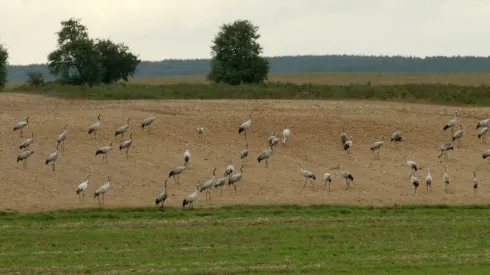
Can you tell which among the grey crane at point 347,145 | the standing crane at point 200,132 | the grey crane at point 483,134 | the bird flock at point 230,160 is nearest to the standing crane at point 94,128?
the bird flock at point 230,160

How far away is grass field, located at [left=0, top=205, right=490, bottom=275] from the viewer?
2811 cm

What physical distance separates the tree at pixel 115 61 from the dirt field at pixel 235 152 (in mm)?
31009

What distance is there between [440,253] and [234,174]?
1514 centimetres

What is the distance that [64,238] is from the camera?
33.0 meters

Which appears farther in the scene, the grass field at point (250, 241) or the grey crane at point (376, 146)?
the grey crane at point (376, 146)

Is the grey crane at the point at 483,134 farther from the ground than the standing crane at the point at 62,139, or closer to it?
closer to it

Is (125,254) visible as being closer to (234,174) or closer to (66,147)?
(234,174)

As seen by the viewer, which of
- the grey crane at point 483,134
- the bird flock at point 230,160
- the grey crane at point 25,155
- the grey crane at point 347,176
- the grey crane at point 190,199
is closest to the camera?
the grey crane at point 190,199

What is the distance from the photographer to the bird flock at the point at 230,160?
41.9 metres

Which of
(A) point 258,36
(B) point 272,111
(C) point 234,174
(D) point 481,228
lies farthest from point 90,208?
(A) point 258,36

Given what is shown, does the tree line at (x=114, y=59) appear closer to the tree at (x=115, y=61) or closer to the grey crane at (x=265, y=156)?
the tree at (x=115, y=61)

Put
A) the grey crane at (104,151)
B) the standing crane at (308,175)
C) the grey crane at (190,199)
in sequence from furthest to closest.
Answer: the grey crane at (104,151), the standing crane at (308,175), the grey crane at (190,199)

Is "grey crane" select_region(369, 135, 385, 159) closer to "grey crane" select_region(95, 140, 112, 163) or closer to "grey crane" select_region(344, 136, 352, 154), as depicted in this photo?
"grey crane" select_region(344, 136, 352, 154)

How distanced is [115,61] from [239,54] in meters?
10.4
